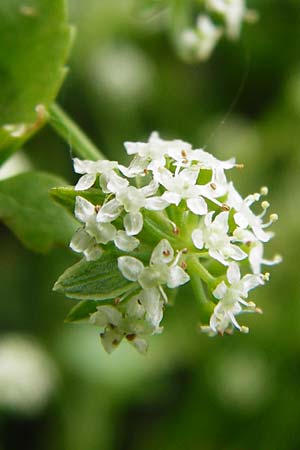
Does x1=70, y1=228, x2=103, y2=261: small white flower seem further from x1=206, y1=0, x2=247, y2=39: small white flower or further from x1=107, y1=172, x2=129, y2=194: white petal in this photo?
x1=206, y1=0, x2=247, y2=39: small white flower

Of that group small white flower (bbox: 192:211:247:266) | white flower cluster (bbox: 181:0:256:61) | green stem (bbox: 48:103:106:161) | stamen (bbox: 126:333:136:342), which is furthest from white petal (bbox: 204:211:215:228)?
white flower cluster (bbox: 181:0:256:61)

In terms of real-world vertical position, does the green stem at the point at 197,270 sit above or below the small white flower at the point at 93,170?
below

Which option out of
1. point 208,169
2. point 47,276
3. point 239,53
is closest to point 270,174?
point 239,53

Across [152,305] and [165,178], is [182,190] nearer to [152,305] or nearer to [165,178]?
[165,178]

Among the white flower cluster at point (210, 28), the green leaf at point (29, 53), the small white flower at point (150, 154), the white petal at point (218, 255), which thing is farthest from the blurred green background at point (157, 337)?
the white petal at point (218, 255)

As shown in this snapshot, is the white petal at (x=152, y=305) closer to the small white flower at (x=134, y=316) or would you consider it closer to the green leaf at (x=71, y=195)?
the small white flower at (x=134, y=316)

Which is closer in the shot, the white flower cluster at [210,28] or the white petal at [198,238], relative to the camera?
the white petal at [198,238]

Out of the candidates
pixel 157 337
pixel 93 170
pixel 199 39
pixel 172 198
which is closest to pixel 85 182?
pixel 93 170

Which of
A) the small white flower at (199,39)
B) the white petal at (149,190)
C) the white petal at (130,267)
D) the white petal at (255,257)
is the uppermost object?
the white petal at (149,190)

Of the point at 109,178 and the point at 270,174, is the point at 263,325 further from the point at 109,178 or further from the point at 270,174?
the point at 109,178
